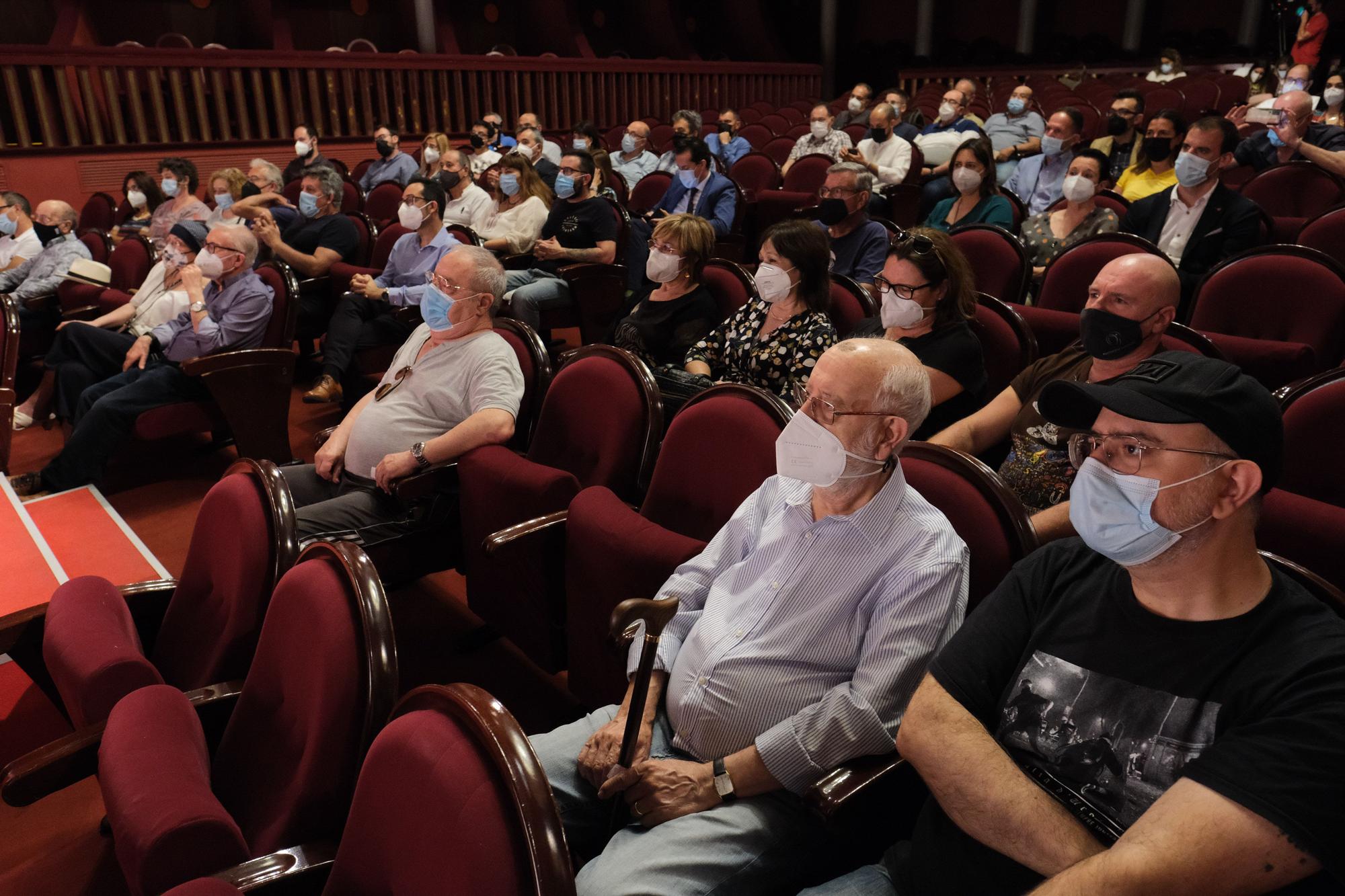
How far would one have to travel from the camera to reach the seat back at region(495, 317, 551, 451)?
9.12 ft

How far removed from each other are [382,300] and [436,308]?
1.88 m

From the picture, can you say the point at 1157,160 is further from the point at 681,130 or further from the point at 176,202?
the point at 176,202

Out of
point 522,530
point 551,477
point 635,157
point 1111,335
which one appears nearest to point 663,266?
point 551,477

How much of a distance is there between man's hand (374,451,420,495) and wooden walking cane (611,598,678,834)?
3.83 ft

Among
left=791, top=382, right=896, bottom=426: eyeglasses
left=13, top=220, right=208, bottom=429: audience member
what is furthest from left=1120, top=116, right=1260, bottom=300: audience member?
left=13, top=220, right=208, bottom=429: audience member

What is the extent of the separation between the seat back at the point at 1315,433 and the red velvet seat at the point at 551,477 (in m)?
1.41

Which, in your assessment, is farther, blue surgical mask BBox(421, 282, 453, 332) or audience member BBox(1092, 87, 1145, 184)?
audience member BBox(1092, 87, 1145, 184)

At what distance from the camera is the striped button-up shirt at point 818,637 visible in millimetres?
1402

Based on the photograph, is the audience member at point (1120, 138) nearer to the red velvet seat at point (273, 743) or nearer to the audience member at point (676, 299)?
the audience member at point (676, 299)

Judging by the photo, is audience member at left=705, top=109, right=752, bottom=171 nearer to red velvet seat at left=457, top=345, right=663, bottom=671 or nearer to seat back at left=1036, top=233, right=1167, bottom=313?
seat back at left=1036, top=233, right=1167, bottom=313

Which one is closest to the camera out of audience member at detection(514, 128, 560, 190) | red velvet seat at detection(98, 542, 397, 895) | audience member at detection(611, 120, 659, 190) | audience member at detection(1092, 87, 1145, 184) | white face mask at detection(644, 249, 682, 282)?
red velvet seat at detection(98, 542, 397, 895)

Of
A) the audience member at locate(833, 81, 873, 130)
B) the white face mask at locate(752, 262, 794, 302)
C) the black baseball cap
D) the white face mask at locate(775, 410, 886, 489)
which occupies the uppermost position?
the audience member at locate(833, 81, 873, 130)

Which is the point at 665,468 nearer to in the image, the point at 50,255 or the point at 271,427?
the point at 271,427

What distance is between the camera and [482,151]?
8203 mm
